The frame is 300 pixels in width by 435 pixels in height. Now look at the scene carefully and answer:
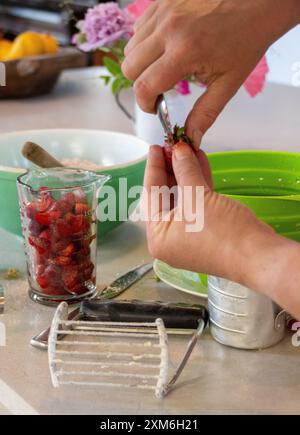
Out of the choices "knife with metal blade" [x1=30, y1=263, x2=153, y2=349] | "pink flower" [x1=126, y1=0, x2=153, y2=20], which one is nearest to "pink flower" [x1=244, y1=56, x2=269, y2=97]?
"pink flower" [x1=126, y1=0, x2=153, y2=20]

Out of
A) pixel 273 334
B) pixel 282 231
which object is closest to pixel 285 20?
pixel 282 231

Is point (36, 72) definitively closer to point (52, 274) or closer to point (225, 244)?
point (52, 274)

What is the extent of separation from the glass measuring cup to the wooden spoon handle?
0.09m

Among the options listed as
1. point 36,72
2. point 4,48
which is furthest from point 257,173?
point 4,48

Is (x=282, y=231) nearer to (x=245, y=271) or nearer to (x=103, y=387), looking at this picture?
(x=245, y=271)

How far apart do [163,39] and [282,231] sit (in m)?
0.27

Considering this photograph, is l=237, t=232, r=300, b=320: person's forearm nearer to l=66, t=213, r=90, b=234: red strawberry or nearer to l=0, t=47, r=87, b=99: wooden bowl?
l=66, t=213, r=90, b=234: red strawberry

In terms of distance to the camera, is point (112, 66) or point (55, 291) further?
point (112, 66)

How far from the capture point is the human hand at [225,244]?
0.69 meters

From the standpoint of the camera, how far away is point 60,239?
90cm

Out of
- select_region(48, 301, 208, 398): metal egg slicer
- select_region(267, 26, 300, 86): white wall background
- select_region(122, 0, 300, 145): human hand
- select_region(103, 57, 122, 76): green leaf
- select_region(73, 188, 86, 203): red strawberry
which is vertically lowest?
select_region(267, 26, 300, 86): white wall background

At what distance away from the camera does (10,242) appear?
44.6 inches

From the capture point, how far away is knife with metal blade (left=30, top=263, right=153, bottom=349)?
32.9 inches

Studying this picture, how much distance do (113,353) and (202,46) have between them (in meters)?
0.36
